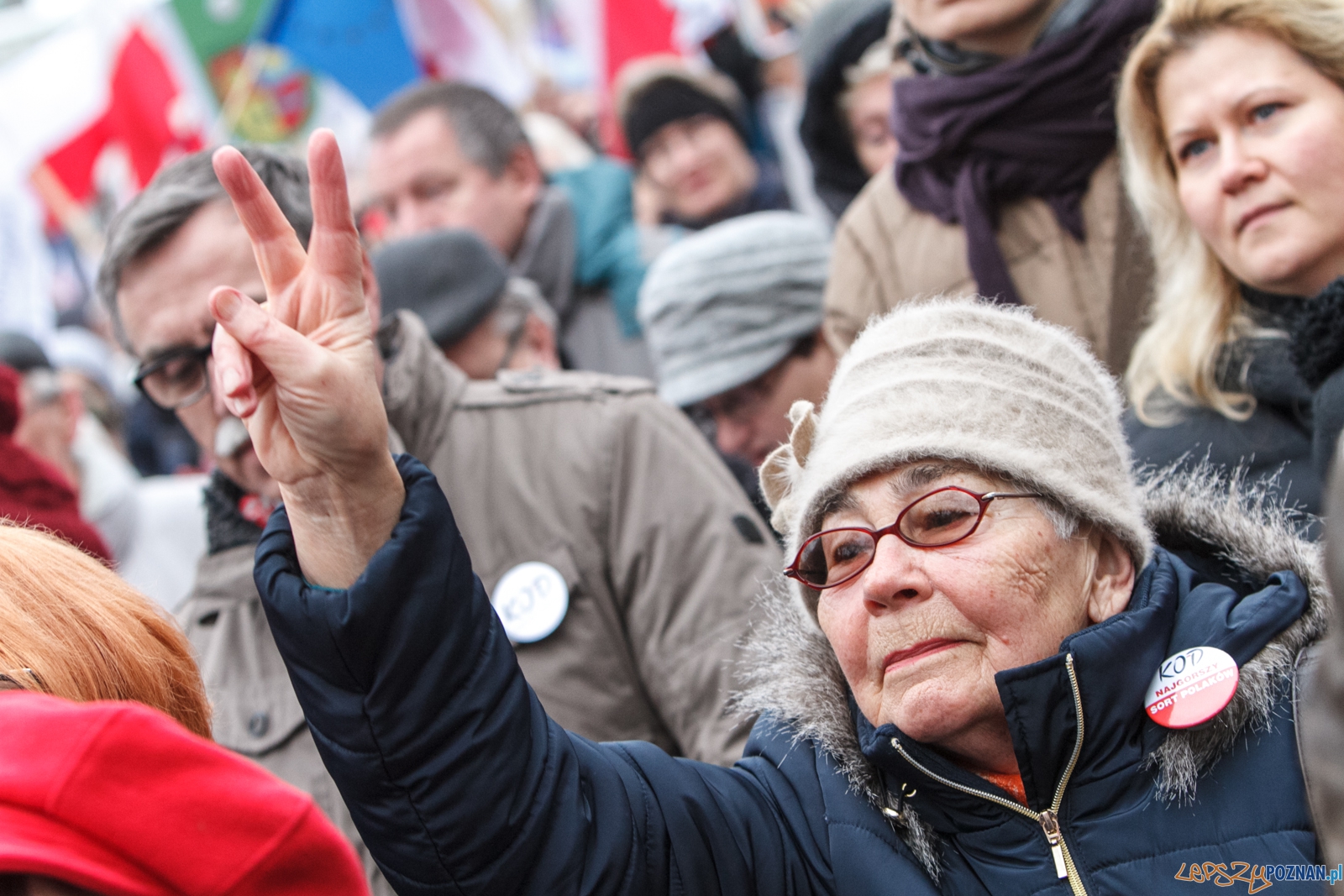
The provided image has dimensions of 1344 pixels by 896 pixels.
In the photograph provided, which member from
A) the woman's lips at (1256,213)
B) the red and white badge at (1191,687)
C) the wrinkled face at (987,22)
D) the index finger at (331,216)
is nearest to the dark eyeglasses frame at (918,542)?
the red and white badge at (1191,687)

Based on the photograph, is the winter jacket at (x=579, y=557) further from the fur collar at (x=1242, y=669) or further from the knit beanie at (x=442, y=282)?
the knit beanie at (x=442, y=282)

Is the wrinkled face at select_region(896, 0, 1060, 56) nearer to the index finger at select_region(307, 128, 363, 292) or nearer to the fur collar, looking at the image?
the fur collar

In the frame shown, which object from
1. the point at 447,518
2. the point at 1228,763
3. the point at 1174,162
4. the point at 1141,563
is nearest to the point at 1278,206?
the point at 1174,162

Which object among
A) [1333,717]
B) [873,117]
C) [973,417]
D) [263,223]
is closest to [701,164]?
[873,117]

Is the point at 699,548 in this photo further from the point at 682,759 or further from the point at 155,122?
the point at 155,122

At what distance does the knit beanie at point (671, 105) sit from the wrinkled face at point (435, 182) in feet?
2.79

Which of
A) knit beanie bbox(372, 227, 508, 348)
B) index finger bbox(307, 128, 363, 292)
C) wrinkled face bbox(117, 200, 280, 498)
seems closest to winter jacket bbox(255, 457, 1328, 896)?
index finger bbox(307, 128, 363, 292)

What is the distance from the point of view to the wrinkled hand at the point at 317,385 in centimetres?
160

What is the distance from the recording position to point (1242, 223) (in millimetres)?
2361

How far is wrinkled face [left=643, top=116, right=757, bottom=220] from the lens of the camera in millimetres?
4770

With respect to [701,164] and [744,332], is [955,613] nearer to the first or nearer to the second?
[744,332]

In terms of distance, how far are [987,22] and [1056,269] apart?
56cm

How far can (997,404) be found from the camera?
6.09ft

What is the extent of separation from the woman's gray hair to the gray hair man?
1.48 metres
